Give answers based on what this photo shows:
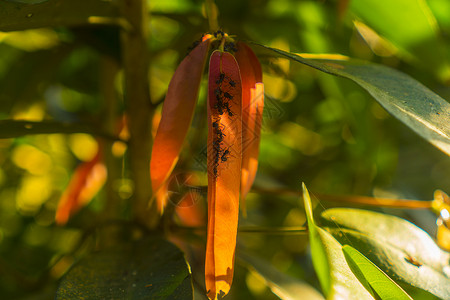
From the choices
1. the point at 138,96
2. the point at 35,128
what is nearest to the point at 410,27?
the point at 138,96

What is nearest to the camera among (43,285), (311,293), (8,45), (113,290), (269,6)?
(113,290)

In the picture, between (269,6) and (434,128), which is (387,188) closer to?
(269,6)

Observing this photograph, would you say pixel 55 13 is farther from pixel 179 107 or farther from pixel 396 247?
pixel 396 247

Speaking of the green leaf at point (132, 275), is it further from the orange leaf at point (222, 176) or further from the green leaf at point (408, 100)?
the green leaf at point (408, 100)

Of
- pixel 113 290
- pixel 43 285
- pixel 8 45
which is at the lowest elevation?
pixel 43 285

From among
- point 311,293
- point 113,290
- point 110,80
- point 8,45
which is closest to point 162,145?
point 113,290

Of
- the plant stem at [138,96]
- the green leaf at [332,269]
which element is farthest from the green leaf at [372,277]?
the plant stem at [138,96]


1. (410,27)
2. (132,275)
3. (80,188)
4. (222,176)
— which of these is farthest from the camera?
(80,188)
